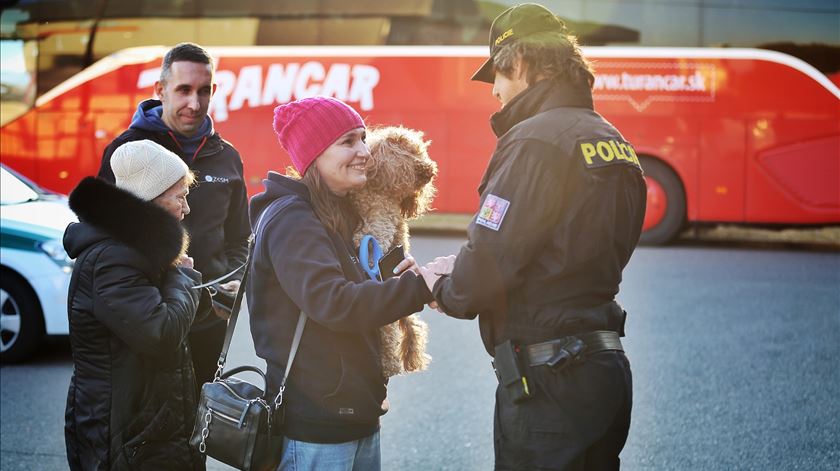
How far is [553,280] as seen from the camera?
271 cm

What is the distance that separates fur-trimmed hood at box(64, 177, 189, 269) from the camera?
3.16 meters

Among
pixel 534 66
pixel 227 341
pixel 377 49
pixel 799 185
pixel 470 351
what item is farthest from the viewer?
pixel 377 49

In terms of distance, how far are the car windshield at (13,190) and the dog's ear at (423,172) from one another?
5378 mm

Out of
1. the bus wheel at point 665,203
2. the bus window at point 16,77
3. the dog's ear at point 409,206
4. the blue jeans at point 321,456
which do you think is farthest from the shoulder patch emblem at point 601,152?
A: the bus window at point 16,77

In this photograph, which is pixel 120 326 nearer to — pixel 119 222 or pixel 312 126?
pixel 119 222

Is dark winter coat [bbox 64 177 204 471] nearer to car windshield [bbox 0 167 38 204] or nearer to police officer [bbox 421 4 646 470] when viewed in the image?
police officer [bbox 421 4 646 470]

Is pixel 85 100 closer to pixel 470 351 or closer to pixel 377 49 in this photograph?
pixel 377 49

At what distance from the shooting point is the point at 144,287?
317 cm

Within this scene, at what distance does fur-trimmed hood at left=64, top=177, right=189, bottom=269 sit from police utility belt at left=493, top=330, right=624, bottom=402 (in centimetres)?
110

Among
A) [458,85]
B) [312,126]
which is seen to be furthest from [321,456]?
[458,85]

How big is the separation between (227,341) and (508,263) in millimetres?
956

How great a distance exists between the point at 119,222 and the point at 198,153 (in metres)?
0.97

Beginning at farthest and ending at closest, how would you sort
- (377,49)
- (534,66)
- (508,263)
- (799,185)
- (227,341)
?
1. (377,49)
2. (799,185)
3. (227,341)
4. (534,66)
5. (508,263)

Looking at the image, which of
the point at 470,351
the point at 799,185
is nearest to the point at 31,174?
the point at 470,351
